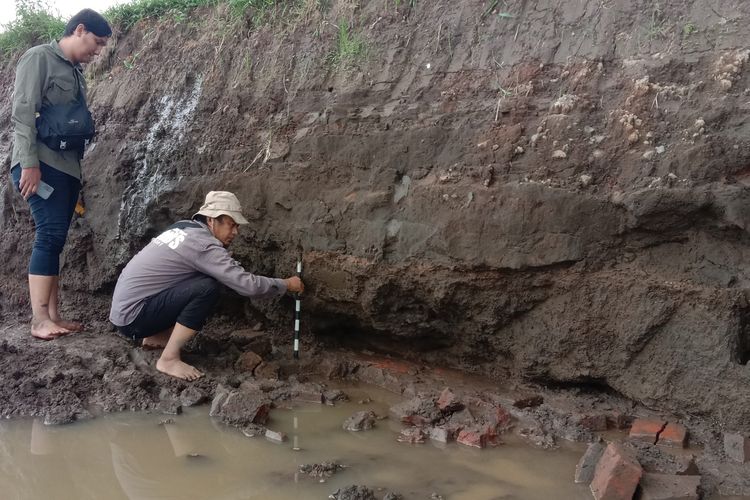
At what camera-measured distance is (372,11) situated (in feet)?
14.5

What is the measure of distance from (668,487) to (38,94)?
399 cm

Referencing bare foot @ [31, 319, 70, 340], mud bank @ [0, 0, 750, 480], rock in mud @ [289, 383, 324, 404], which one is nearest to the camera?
mud bank @ [0, 0, 750, 480]

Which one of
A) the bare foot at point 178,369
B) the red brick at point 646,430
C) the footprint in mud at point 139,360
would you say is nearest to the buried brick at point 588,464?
the red brick at point 646,430

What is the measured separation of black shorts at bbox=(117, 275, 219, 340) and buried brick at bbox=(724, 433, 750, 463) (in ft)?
8.90

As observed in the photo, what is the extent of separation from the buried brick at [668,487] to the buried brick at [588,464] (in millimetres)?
240

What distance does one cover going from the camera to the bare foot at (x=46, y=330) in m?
4.17

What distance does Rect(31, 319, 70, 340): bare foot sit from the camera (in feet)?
13.7

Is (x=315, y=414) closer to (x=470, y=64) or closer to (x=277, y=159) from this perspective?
(x=277, y=159)

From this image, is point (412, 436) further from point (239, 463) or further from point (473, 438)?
point (239, 463)

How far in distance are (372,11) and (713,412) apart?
3.20 metres

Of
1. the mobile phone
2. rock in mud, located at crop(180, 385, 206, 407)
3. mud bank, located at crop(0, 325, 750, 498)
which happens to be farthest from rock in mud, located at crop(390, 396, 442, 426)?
the mobile phone

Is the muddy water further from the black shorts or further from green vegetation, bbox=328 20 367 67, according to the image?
green vegetation, bbox=328 20 367 67

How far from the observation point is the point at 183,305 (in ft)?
12.2

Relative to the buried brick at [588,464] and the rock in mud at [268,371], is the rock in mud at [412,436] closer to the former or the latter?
the buried brick at [588,464]
